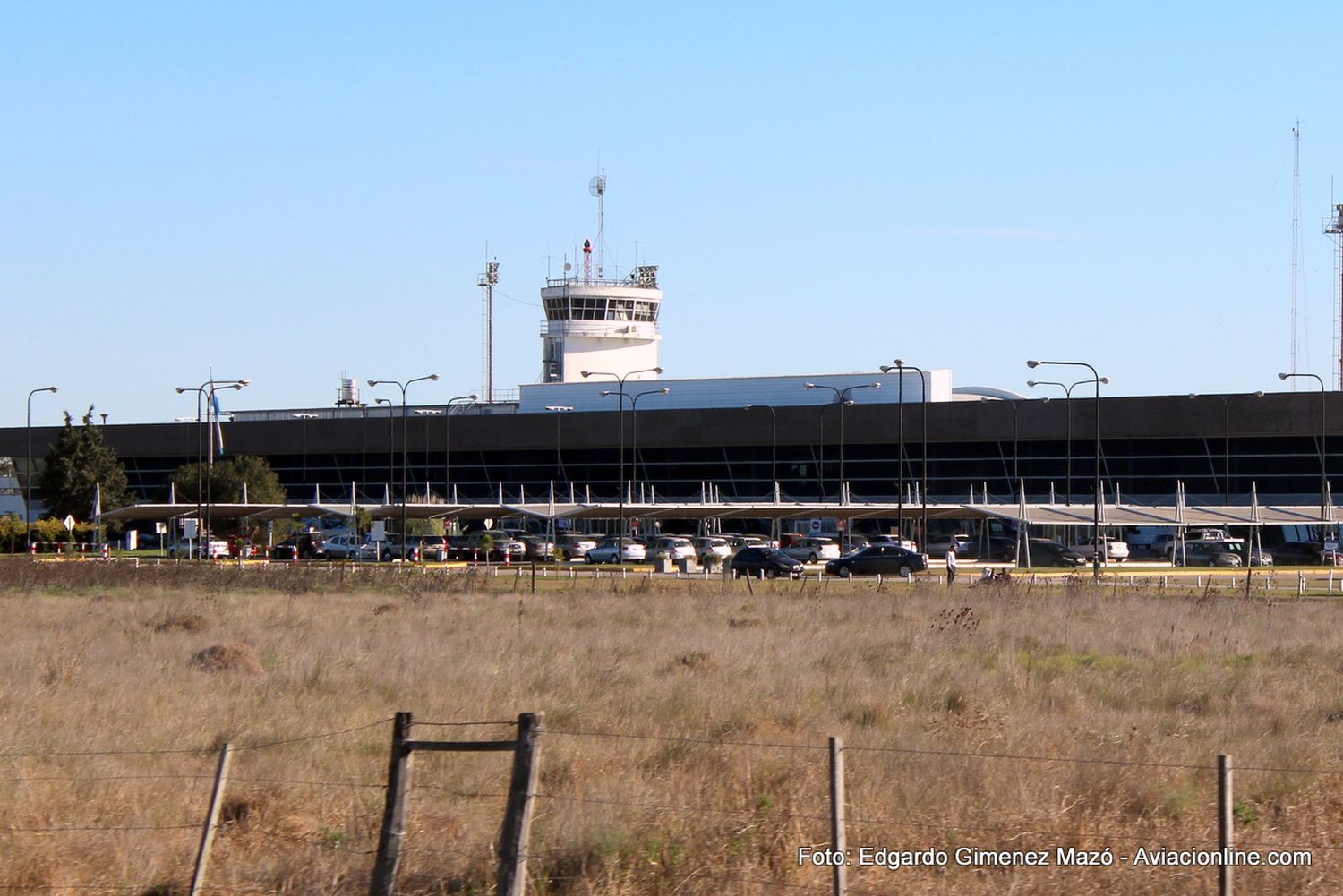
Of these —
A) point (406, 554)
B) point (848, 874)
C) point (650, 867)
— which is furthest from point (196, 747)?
point (406, 554)

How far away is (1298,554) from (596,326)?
184ft

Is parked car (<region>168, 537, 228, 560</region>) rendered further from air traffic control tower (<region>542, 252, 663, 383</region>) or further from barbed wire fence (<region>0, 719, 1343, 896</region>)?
barbed wire fence (<region>0, 719, 1343, 896</region>)

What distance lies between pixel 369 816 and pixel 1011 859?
4921mm

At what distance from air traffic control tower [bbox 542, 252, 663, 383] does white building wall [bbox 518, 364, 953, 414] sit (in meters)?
2.92

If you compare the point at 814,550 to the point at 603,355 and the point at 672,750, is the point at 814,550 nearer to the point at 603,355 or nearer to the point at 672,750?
the point at 603,355

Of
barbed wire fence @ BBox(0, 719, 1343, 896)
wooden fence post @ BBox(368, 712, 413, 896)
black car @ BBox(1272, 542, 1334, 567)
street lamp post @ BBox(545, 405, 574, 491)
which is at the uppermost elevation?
street lamp post @ BBox(545, 405, 574, 491)

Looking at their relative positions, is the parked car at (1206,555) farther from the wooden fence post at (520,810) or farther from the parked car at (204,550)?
the wooden fence post at (520,810)

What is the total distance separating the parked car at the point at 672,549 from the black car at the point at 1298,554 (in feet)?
90.5

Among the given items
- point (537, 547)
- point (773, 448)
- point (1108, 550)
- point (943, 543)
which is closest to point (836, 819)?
point (1108, 550)

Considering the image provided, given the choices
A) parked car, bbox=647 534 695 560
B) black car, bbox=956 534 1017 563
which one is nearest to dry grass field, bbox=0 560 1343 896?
parked car, bbox=647 534 695 560

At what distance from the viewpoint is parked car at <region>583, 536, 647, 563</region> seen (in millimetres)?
70062

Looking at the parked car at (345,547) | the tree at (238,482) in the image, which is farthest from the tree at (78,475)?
the parked car at (345,547)

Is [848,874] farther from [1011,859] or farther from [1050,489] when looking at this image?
[1050,489]

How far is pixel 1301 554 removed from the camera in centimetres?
6862
